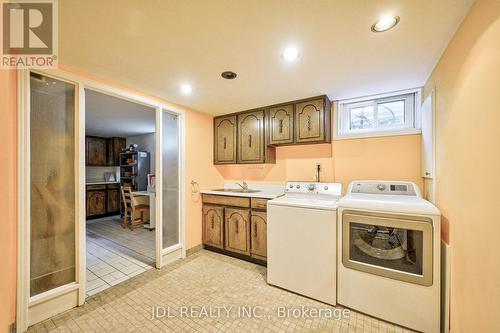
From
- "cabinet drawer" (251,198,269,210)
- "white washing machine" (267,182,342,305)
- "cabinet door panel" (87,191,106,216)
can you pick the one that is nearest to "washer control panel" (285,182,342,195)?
"white washing machine" (267,182,342,305)

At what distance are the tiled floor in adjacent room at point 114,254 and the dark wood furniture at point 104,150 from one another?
1878 mm

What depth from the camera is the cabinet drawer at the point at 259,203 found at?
2.66 metres

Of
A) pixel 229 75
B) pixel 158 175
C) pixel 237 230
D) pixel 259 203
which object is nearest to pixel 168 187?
pixel 158 175

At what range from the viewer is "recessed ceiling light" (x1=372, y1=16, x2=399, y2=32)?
4.07ft

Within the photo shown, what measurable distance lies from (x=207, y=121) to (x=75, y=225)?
7.16 ft

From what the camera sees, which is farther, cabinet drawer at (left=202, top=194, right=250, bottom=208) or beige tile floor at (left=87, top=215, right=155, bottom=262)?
beige tile floor at (left=87, top=215, right=155, bottom=262)

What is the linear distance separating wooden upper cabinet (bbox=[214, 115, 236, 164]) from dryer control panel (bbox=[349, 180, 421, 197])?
70.8 inches

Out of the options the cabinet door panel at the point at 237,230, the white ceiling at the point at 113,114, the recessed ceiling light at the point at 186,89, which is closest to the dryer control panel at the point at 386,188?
the cabinet door panel at the point at 237,230

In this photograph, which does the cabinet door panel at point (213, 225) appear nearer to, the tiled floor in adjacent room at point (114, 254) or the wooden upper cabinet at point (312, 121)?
the tiled floor in adjacent room at point (114, 254)

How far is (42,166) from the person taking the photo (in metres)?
1.72

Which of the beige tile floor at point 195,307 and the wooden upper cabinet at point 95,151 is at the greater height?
the wooden upper cabinet at point 95,151

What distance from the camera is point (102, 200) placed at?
5.29m

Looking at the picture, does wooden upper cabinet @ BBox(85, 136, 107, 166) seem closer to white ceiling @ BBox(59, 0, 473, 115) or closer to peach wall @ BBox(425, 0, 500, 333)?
white ceiling @ BBox(59, 0, 473, 115)

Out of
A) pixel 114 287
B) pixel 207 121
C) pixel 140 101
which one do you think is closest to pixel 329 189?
pixel 207 121
